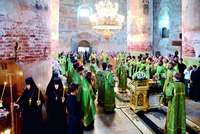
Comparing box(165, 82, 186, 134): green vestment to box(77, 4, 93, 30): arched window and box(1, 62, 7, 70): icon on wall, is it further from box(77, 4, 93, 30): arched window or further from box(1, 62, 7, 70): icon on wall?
box(77, 4, 93, 30): arched window

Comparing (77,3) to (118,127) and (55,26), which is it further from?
(118,127)

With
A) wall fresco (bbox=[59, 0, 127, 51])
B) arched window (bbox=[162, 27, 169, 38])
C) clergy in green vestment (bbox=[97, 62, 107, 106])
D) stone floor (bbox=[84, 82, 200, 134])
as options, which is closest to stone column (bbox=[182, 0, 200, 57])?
stone floor (bbox=[84, 82, 200, 134])

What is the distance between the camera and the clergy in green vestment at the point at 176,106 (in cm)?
440

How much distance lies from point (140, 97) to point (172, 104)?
7.12ft

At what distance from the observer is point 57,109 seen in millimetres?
5254

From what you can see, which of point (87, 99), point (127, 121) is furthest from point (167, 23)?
point (87, 99)

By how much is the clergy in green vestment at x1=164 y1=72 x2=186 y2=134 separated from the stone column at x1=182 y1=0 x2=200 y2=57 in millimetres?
5172

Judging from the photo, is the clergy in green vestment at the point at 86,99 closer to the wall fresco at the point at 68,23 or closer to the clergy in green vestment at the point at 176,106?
the clergy in green vestment at the point at 176,106

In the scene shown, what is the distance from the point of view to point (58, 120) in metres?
5.38

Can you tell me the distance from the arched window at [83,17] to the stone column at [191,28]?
1749 cm

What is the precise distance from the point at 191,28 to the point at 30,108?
25.9 ft

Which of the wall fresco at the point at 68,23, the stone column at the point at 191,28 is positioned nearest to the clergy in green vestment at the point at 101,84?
the stone column at the point at 191,28

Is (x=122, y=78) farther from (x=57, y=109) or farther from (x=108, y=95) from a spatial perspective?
(x=57, y=109)

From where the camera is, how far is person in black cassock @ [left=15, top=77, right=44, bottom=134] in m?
4.55
